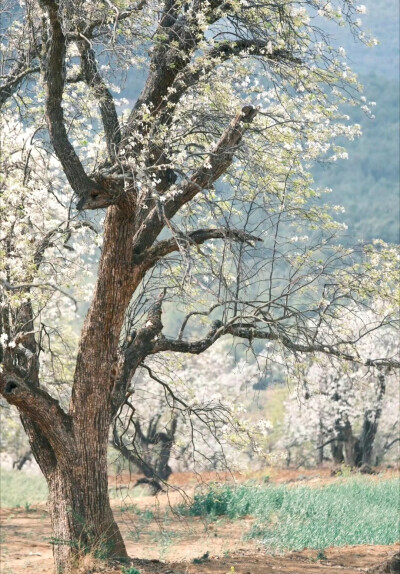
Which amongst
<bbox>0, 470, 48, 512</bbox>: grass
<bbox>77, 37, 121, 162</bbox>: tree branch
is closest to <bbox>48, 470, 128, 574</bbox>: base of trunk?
<bbox>77, 37, 121, 162</bbox>: tree branch

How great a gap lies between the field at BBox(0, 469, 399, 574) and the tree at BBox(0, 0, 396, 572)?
0.96 meters

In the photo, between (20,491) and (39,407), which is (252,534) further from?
(20,491)

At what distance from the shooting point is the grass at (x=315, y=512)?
36.9 ft

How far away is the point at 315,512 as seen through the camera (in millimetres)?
13055

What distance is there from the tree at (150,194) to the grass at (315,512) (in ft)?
10.8

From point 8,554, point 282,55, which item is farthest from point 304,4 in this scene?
point 8,554

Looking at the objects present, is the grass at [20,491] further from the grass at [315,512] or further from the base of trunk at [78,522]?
the base of trunk at [78,522]

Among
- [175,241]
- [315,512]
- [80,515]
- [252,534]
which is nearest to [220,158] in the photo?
[175,241]

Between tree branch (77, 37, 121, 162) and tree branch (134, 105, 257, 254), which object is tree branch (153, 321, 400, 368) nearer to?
tree branch (134, 105, 257, 254)

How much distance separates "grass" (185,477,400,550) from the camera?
11.3 m

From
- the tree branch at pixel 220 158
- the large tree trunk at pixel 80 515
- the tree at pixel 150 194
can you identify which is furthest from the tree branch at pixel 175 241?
the large tree trunk at pixel 80 515

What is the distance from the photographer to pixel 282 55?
30.1 ft

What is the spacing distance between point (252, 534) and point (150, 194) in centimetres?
624

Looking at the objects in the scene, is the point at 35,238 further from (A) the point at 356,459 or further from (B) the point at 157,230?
(A) the point at 356,459
